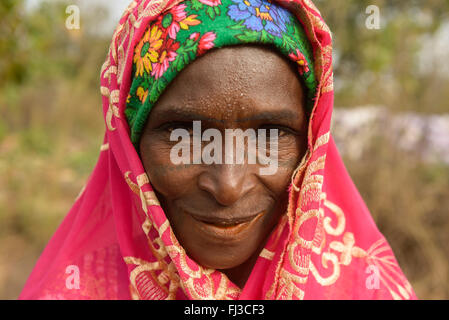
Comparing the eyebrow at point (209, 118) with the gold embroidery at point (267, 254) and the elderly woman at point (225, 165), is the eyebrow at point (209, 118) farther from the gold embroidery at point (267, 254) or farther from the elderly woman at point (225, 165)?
the gold embroidery at point (267, 254)

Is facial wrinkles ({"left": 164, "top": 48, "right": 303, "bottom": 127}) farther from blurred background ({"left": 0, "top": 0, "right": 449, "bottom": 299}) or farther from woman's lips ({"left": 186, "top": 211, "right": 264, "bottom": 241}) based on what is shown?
blurred background ({"left": 0, "top": 0, "right": 449, "bottom": 299})

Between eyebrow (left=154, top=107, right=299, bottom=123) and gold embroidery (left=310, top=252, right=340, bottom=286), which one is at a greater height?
eyebrow (left=154, top=107, right=299, bottom=123)

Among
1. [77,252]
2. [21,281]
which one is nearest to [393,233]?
[77,252]

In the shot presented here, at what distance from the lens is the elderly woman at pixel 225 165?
110cm

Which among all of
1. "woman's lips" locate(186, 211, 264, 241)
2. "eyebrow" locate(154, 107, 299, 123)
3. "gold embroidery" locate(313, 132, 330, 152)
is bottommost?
"woman's lips" locate(186, 211, 264, 241)

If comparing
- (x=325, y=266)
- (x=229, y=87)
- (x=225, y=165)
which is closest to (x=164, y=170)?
(x=225, y=165)

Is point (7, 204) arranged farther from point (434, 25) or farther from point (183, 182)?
point (434, 25)

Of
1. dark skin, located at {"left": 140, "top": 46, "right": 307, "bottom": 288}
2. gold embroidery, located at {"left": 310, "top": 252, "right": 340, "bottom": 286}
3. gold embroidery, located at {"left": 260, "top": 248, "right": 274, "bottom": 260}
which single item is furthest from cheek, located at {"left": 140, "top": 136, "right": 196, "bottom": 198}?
gold embroidery, located at {"left": 310, "top": 252, "right": 340, "bottom": 286}

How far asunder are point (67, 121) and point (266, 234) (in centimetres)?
616

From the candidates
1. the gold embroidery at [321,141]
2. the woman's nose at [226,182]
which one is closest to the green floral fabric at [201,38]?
the gold embroidery at [321,141]

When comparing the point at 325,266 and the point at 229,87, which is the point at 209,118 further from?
the point at 325,266

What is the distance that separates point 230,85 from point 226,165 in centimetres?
22

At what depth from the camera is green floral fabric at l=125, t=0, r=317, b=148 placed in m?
1.09

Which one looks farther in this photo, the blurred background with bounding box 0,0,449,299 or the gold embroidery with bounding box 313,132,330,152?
the blurred background with bounding box 0,0,449,299
